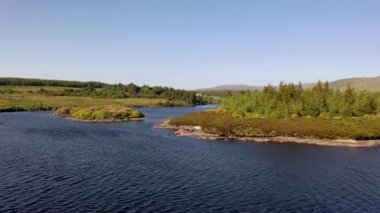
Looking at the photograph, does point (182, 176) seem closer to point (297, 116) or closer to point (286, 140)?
point (286, 140)

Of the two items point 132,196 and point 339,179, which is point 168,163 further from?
point 339,179

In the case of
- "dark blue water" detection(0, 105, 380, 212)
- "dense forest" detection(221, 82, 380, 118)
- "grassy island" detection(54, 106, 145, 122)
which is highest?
"dense forest" detection(221, 82, 380, 118)

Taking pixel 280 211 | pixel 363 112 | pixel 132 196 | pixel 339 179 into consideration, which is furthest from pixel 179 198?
pixel 363 112

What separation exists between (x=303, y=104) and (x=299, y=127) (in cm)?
2871

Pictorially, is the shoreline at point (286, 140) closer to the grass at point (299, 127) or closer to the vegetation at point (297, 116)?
the grass at point (299, 127)

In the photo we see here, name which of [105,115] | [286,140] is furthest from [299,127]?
[105,115]

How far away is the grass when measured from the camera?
361 feet

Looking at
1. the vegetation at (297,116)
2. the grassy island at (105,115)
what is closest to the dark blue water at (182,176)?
the vegetation at (297,116)

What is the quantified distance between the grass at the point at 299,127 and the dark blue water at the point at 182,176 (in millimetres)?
11778

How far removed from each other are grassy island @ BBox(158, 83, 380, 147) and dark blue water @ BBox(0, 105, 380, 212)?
1129cm

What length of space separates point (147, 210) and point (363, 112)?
384ft

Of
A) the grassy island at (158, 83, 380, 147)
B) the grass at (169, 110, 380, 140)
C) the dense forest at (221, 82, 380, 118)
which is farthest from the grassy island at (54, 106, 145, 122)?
the grass at (169, 110, 380, 140)

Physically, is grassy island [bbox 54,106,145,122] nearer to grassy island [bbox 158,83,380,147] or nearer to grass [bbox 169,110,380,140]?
grassy island [bbox 158,83,380,147]

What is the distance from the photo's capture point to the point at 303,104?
144000 mm
